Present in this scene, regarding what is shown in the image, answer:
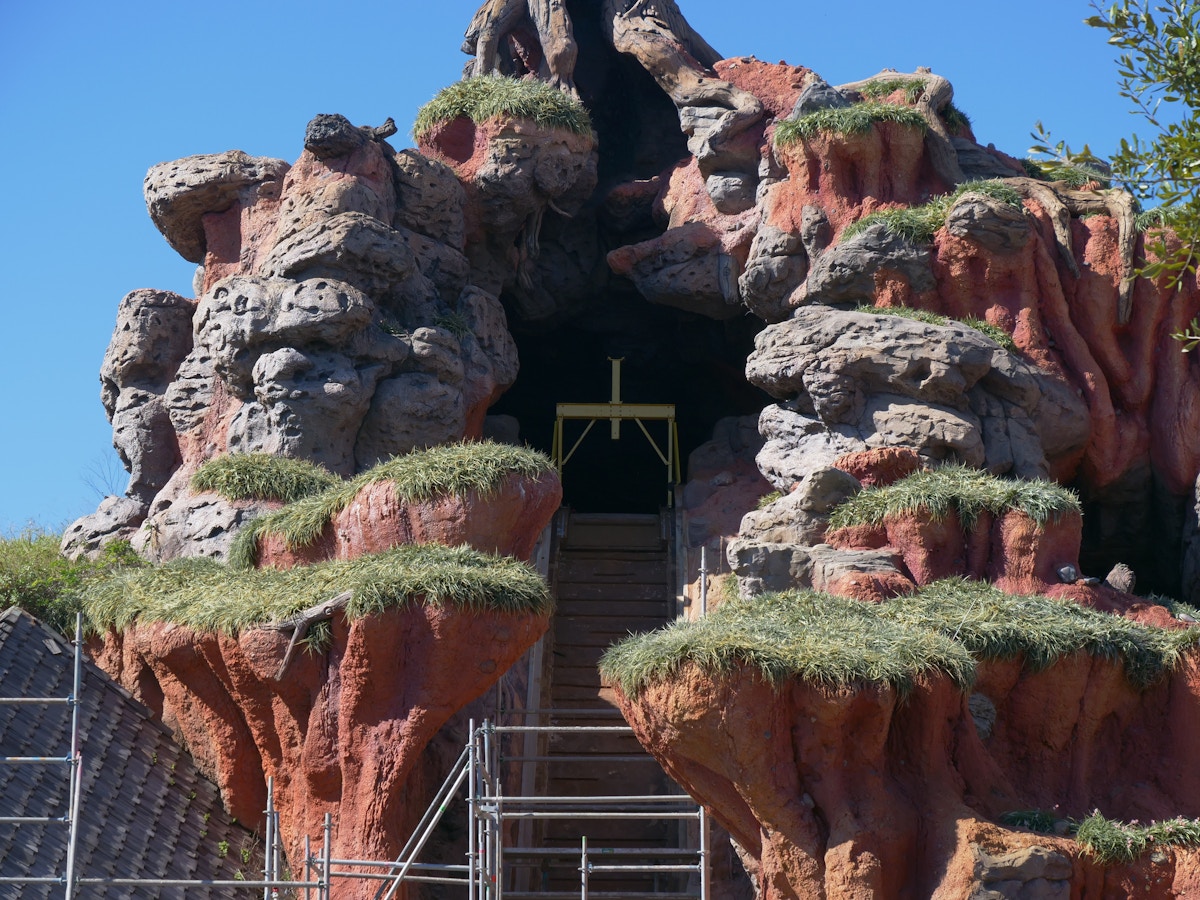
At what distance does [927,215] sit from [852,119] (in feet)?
5.33

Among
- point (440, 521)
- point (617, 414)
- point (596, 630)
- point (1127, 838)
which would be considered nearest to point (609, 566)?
point (596, 630)

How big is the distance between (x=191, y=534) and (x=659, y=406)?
7.49m

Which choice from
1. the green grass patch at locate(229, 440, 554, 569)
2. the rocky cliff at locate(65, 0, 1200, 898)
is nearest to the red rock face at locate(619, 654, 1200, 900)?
the rocky cliff at locate(65, 0, 1200, 898)

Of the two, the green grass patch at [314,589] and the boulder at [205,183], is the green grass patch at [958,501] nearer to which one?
the green grass patch at [314,589]

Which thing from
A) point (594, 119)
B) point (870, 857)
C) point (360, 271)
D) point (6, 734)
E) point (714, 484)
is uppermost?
point (594, 119)

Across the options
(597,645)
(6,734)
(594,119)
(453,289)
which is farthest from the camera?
(594,119)

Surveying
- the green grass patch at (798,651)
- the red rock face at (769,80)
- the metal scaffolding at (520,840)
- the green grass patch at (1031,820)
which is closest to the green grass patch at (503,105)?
the red rock face at (769,80)

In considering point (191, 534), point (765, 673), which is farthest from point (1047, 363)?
point (191, 534)

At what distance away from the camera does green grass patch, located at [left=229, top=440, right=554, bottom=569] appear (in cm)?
1845

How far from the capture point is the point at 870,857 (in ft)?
47.6

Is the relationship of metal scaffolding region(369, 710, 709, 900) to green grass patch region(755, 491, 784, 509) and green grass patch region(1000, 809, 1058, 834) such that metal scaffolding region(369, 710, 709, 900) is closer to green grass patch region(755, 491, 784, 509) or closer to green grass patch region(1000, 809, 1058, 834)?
green grass patch region(1000, 809, 1058, 834)

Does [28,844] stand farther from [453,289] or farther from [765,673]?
[453,289]

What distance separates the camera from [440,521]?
18.5 metres

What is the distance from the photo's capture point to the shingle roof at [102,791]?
1677cm
